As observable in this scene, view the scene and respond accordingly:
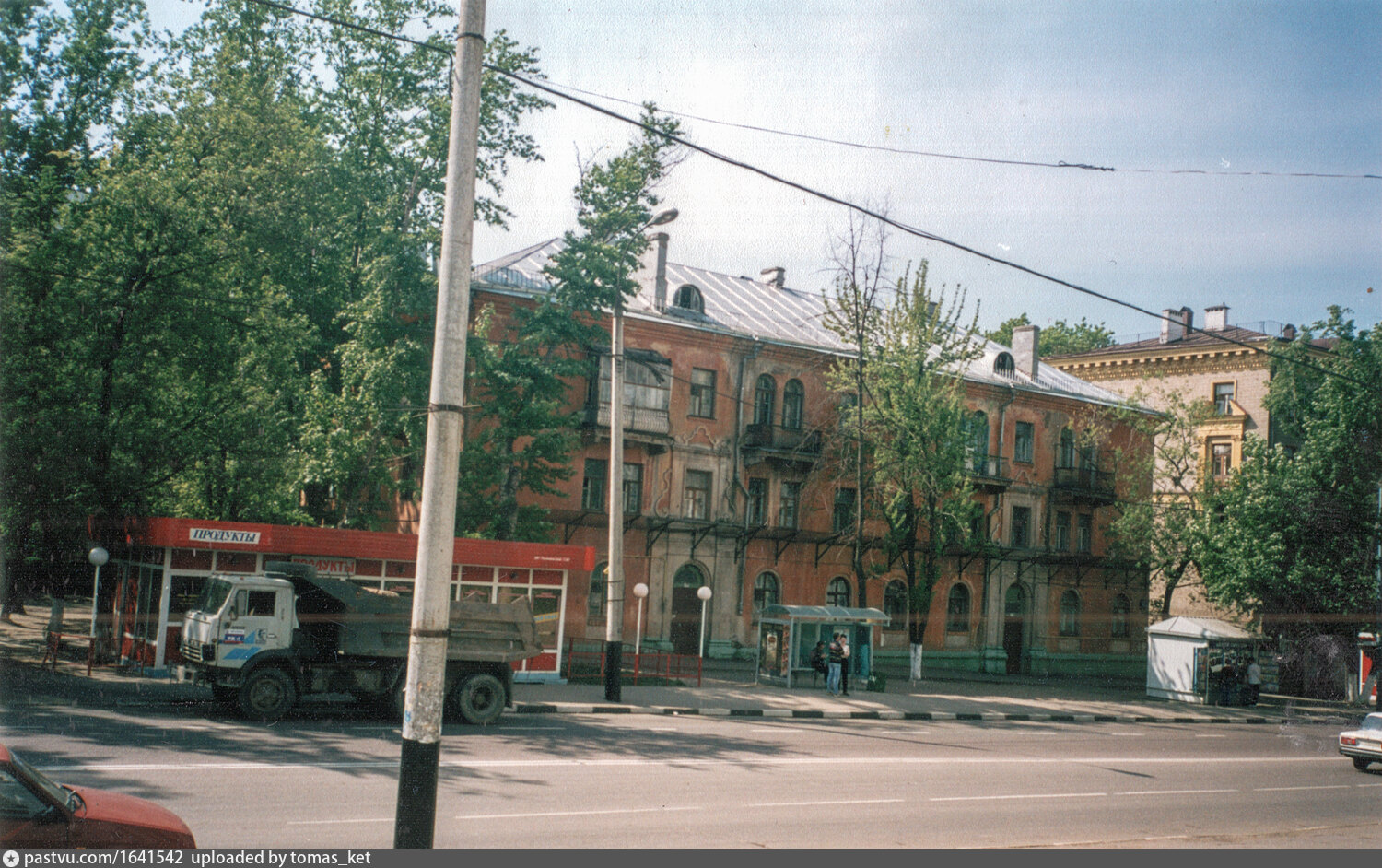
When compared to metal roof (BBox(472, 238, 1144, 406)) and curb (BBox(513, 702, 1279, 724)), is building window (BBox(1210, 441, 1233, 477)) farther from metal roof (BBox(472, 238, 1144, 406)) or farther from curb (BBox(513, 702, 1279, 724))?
curb (BBox(513, 702, 1279, 724))

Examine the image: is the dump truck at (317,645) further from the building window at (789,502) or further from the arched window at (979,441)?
the arched window at (979,441)

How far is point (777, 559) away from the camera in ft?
123

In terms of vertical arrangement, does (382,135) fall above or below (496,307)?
above

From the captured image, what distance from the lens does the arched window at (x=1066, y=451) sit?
146 feet

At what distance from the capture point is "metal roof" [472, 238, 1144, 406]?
34.5 m

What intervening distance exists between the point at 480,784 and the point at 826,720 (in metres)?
12.1

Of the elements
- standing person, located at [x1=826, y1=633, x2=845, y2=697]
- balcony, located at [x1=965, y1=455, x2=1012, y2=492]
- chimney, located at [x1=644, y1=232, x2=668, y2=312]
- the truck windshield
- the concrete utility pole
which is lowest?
standing person, located at [x1=826, y1=633, x2=845, y2=697]

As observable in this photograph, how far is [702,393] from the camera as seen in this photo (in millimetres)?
36281

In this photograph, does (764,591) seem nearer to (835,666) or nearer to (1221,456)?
(835,666)

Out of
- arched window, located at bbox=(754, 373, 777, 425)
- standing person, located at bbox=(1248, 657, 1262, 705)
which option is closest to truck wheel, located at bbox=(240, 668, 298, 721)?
arched window, located at bbox=(754, 373, 777, 425)

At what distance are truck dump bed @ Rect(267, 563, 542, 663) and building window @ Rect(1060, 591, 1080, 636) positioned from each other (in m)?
32.5

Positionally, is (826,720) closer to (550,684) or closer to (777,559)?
(550,684)

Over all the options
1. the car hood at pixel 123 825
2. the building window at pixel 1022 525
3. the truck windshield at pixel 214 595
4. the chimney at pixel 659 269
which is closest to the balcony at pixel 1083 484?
the building window at pixel 1022 525
